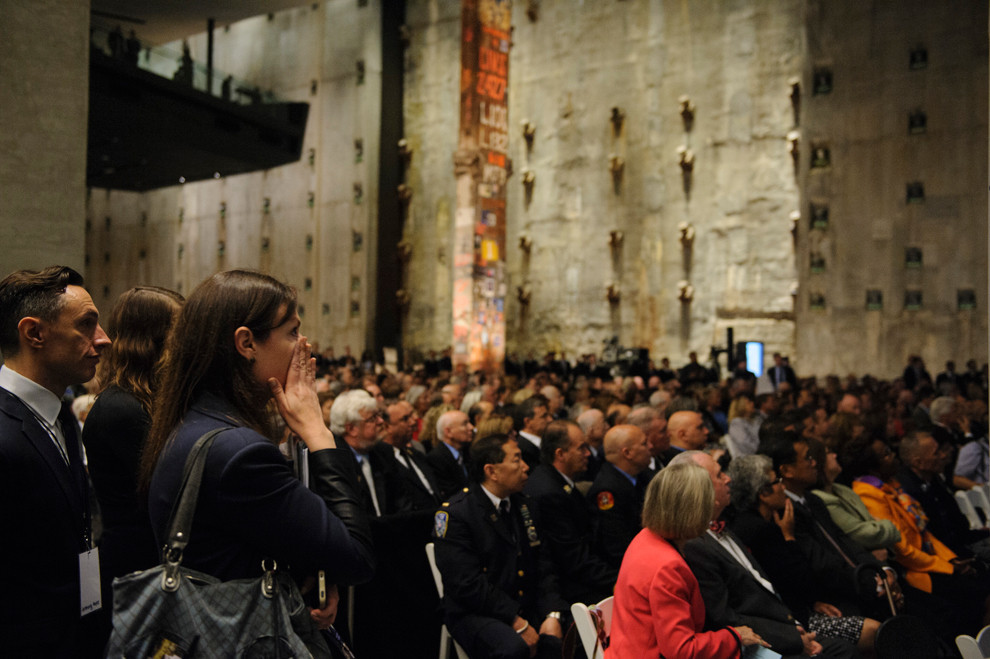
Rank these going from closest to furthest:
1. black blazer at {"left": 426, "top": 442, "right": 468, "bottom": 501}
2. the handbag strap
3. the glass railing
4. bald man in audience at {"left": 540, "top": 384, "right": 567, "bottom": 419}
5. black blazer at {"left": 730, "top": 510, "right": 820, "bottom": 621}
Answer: the handbag strap, black blazer at {"left": 730, "top": 510, "right": 820, "bottom": 621}, black blazer at {"left": 426, "top": 442, "right": 468, "bottom": 501}, bald man in audience at {"left": 540, "top": 384, "right": 567, "bottom": 419}, the glass railing

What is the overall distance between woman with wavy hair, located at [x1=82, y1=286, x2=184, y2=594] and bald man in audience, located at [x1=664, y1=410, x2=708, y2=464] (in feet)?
14.4

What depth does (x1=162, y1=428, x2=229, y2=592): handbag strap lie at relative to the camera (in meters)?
1.62

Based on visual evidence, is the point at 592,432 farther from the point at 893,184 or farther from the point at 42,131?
the point at 893,184

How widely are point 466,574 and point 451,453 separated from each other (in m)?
2.07

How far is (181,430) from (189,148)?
2126 centimetres

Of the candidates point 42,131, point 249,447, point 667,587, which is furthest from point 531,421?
point 249,447

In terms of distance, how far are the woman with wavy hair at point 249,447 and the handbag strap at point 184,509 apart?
0.02 m

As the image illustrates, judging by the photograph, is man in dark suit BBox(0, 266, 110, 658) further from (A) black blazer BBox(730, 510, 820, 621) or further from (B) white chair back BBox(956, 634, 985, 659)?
(B) white chair back BBox(956, 634, 985, 659)

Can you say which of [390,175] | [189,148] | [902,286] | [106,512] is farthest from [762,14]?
[106,512]

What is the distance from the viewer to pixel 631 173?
22859 mm

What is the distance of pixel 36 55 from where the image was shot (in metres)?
7.28

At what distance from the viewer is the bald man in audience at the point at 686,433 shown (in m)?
6.30

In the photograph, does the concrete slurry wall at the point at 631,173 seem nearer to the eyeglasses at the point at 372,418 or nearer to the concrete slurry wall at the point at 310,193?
the concrete slurry wall at the point at 310,193

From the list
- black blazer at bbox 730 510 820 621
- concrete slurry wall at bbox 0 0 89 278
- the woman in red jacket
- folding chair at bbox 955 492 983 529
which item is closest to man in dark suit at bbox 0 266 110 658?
the woman in red jacket
